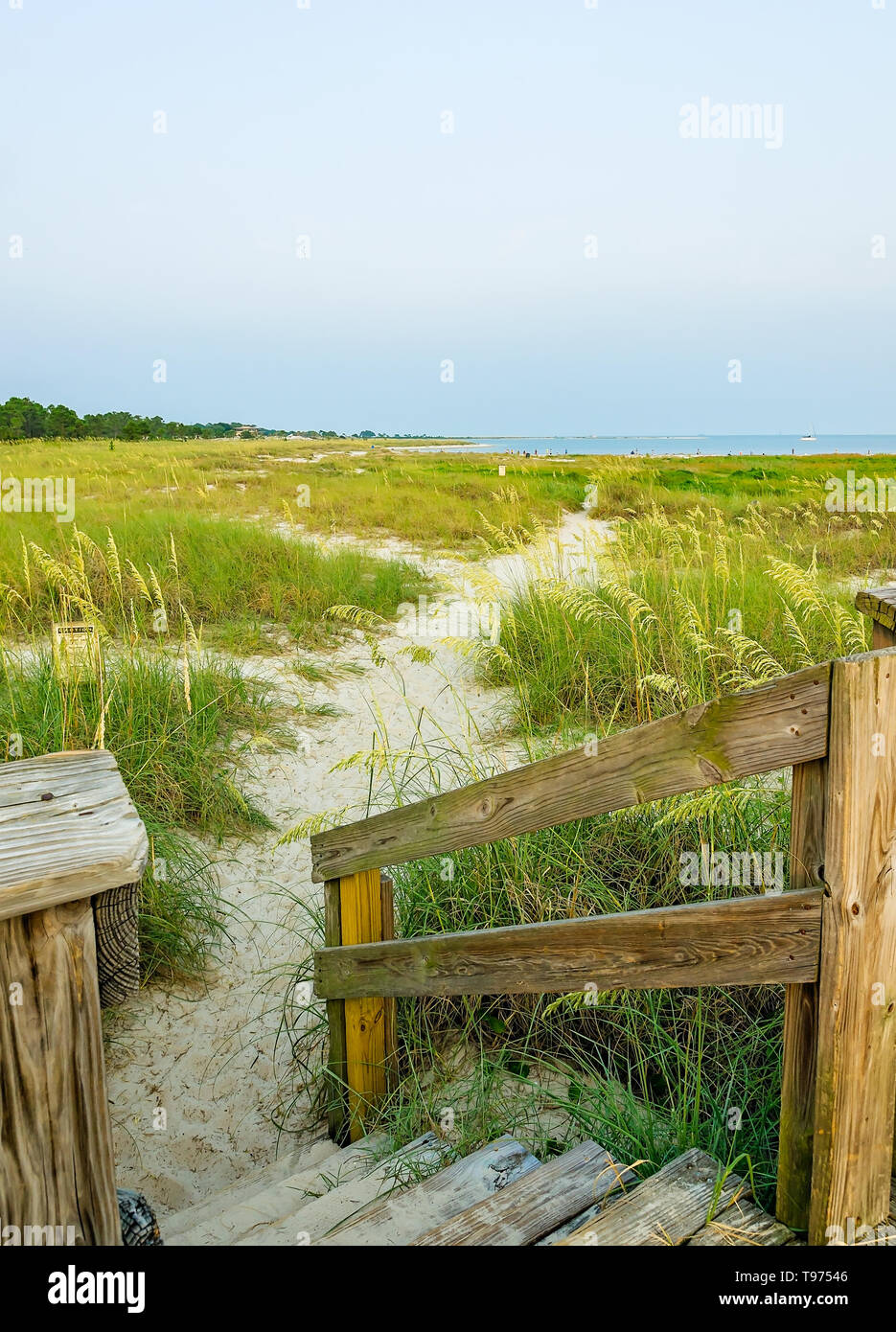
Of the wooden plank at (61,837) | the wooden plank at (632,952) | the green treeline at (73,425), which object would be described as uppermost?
the green treeline at (73,425)

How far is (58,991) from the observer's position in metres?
1.01

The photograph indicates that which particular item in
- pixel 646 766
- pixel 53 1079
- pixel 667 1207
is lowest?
pixel 667 1207

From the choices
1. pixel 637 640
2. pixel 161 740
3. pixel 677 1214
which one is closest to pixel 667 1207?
pixel 677 1214

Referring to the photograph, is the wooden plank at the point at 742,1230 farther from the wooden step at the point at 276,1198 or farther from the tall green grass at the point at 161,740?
the tall green grass at the point at 161,740

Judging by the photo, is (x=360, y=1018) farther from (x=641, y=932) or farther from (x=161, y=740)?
(x=161, y=740)

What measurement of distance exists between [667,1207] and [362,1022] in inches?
53.1

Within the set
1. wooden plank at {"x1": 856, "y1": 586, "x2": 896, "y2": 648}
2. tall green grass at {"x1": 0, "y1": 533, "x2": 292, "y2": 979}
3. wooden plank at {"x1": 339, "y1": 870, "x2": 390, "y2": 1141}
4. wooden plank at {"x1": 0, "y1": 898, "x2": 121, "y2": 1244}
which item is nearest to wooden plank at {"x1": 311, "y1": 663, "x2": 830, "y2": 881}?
wooden plank at {"x1": 339, "y1": 870, "x2": 390, "y2": 1141}

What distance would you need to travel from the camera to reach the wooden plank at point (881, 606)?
188 cm

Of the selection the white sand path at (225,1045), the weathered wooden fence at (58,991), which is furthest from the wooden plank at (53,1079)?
the white sand path at (225,1045)

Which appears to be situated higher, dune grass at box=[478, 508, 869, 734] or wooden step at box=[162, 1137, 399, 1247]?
dune grass at box=[478, 508, 869, 734]

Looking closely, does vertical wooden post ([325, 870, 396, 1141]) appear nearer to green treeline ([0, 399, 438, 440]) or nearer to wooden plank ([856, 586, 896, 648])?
wooden plank ([856, 586, 896, 648])

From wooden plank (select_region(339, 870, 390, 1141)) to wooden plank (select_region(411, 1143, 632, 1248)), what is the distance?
94 cm

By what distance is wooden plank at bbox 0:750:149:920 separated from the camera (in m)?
0.95

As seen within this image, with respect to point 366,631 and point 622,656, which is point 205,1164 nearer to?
point 622,656
